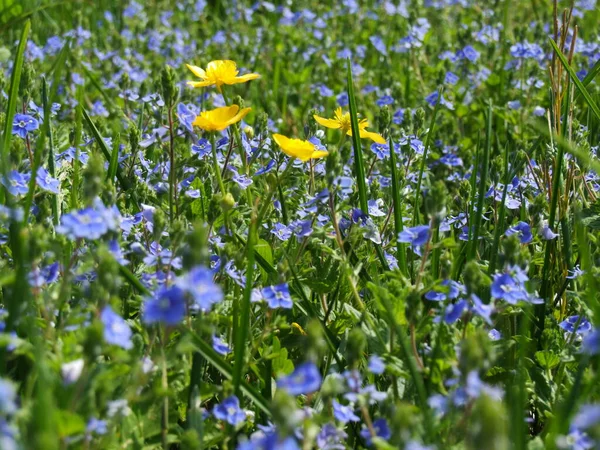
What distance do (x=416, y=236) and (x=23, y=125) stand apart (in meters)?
1.42

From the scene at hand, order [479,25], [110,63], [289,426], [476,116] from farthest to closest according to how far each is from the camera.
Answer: [479,25] < [110,63] < [476,116] < [289,426]

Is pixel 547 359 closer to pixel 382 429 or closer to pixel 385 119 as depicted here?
pixel 382 429

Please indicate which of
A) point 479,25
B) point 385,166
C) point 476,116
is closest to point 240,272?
point 385,166

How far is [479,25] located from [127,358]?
506 cm

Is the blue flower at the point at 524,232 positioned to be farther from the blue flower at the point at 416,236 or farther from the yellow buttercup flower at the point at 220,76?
the yellow buttercup flower at the point at 220,76

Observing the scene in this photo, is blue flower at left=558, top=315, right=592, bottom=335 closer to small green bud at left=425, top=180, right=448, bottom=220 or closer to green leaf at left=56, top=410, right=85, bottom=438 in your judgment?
small green bud at left=425, top=180, right=448, bottom=220

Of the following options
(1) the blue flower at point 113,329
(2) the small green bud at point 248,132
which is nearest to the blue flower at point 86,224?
(1) the blue flower at point 113,329

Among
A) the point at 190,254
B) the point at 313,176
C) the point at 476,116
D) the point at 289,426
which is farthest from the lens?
the point at 476,116

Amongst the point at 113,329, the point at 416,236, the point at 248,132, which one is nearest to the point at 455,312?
the point at 416,236

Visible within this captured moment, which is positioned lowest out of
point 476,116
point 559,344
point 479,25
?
point 559,344

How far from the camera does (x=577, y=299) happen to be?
2.23 m

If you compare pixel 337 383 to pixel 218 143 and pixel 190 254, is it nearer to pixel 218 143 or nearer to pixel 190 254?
pixel 190 254

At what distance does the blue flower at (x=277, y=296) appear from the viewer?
2.08m

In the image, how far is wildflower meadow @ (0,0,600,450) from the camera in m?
1.58
